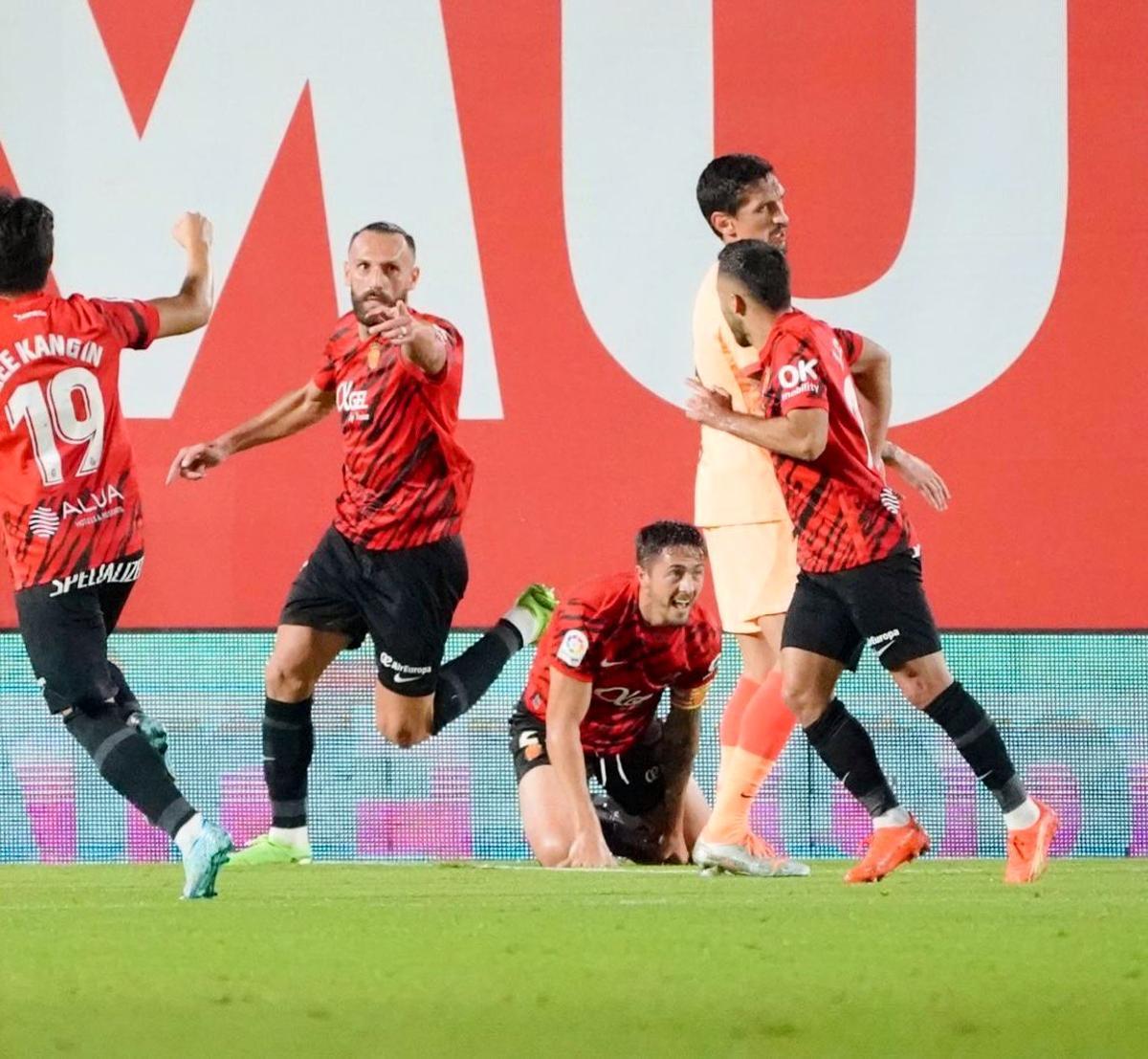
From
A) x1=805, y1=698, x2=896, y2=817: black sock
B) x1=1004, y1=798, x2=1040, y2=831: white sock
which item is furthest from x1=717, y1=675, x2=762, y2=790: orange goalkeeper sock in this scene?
x1=1004, y1=798, x2=1040, y2=831: white sock

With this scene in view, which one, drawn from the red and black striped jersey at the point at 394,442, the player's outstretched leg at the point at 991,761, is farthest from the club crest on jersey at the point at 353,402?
the player's outstretched leg at the point at 991,761

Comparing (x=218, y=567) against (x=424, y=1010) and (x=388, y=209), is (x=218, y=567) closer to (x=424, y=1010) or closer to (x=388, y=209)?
(x=388, y=209)

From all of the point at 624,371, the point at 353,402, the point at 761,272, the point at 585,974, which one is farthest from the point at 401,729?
the point at 585,974

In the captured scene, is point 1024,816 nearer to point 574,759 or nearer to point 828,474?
point 828,474

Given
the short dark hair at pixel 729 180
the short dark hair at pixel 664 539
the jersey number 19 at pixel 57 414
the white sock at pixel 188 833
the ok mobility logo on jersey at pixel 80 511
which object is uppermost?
the short dark hair at pixel 729 180

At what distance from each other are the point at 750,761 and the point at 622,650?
80 cm

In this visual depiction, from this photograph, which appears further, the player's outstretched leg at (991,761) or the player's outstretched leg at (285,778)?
the player's outstretched leg at (285,778)

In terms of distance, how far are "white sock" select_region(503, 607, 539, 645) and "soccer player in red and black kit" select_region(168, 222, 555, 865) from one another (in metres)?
0.48

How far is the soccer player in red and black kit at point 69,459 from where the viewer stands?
4539 mm

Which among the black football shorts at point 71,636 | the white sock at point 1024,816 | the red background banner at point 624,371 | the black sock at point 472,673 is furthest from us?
the red background banner at point 624,371

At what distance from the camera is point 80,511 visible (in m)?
4.71

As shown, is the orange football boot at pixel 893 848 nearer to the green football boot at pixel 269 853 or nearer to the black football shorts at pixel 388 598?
the black football shorts at pixel 388 598

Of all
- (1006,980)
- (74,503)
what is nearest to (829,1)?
(74,503)

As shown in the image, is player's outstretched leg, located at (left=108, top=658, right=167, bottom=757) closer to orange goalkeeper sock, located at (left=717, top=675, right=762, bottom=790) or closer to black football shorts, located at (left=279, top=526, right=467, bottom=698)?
black football shorts, located at (left=279, top=526, right=467, bottom=698)
